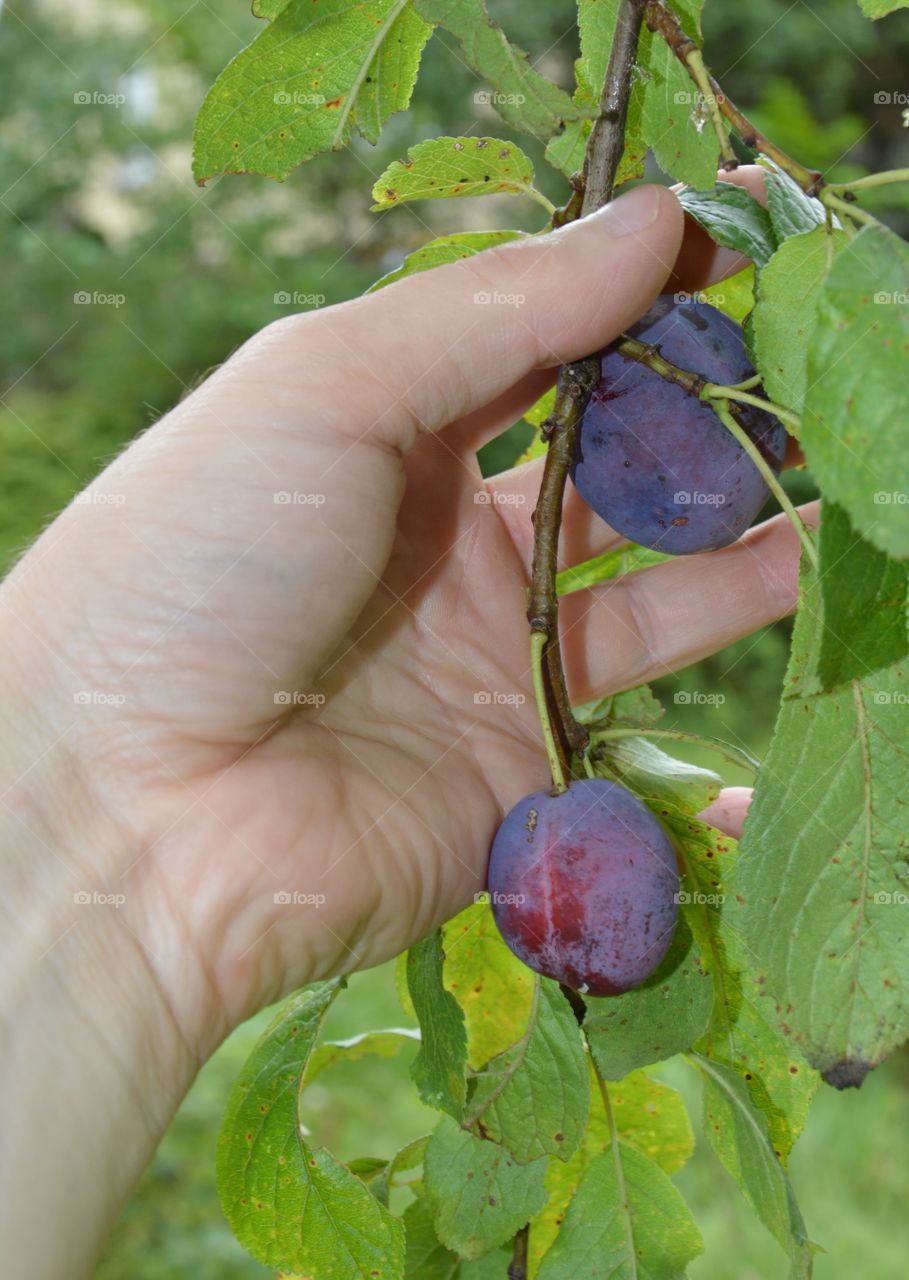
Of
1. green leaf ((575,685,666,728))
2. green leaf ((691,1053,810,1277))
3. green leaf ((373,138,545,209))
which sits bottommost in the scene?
green leaf ((691,1053,810,1277))

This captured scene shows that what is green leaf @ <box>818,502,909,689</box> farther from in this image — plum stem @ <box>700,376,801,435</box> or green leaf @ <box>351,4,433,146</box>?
green leaf @ <box>351,4,433,146</box>

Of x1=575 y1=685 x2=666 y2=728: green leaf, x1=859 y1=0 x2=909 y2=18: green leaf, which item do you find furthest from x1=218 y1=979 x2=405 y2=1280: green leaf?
x1=859 y1=0 x2=909 y2=18: green leaf

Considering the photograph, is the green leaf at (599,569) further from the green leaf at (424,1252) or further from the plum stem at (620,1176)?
the green leaf at (424,1252)

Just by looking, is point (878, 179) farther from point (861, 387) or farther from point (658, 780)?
point (658, 780)

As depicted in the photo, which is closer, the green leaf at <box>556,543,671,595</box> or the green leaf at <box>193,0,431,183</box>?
the green leaf at <box>193,0,431,183</box>

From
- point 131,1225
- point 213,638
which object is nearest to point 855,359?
point 213,638

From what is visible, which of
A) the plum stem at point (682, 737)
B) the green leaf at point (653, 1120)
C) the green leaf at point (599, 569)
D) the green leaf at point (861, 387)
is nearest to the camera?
the green leaf at point (861, 387)

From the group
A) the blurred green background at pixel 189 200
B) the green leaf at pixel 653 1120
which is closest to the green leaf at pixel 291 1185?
the green leaf at pixel 653 1120
